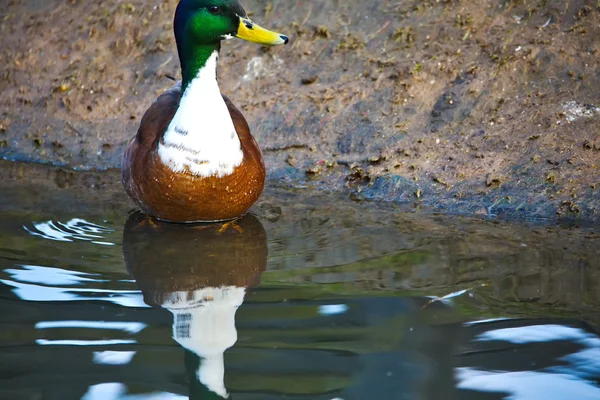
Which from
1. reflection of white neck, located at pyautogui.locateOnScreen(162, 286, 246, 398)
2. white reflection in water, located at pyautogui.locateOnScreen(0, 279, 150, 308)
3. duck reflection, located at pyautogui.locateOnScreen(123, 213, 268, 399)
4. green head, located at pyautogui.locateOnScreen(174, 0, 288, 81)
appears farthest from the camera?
green head, located at pyautogui.locateOnScreen(174, 0, 288, 81)

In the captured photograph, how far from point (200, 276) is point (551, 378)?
80.0 inches

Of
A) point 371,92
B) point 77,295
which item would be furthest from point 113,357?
point 371,92

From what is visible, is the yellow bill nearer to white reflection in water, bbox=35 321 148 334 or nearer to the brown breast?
the brown breast

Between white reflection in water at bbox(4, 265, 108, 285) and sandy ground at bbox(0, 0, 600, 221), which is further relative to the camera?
sandy ground at bbox(0, 0, 600, 221)

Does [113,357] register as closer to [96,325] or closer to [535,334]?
[96,325]

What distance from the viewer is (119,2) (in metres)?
8.36

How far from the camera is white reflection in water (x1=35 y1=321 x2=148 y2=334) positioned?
13.5 feet

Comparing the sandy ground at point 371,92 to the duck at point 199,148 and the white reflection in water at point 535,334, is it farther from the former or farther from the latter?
the white reflection in water at point 535,334

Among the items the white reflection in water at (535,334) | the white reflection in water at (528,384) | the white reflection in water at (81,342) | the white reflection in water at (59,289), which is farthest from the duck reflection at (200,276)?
the white reflection in water at (535,334)

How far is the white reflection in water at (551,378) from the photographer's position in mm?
3496

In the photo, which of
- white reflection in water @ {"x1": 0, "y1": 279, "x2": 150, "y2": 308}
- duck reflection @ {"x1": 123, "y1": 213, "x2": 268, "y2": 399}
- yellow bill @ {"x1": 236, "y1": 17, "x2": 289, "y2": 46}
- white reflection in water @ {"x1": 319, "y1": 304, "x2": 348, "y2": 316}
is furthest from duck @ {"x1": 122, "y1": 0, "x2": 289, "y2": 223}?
white reflection in water @ {"x1": 319, "y1": 304, "x2": 348, "y2": 316}

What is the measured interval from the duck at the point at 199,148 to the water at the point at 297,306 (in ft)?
0.68

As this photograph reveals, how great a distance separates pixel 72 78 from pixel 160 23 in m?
0.94

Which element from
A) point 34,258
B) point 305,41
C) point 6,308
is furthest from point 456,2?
point 6,308
